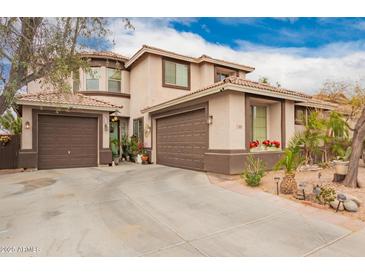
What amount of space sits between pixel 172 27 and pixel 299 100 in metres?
7.37

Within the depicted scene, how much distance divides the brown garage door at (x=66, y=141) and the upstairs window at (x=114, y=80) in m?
3.98

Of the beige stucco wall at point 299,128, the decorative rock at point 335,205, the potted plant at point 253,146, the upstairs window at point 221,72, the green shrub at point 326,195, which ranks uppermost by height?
the upstairs window at point 221,72

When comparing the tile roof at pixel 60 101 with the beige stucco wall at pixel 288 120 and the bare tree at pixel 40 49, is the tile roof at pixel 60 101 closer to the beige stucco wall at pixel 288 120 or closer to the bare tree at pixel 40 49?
the bare tree at pixel 40 49

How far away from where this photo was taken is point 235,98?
8812 mm

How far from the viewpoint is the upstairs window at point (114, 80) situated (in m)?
15.5

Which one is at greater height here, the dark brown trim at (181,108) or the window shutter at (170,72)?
the window shutter at (170,72)

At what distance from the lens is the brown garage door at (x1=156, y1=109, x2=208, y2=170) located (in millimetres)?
10125

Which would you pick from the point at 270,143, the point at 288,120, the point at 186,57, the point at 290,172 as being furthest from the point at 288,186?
the point at 186,57

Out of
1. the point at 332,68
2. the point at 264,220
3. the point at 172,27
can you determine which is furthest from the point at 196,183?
the point at 332,68

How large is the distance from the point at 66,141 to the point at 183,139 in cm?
614

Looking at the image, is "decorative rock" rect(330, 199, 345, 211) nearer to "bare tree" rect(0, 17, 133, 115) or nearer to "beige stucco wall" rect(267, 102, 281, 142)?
"beige stucco wall" rect(267, 102, 281, 142)

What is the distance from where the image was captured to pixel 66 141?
1178 cm

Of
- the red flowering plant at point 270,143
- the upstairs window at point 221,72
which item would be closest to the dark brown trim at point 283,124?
the red flowering plant at point 270,143
